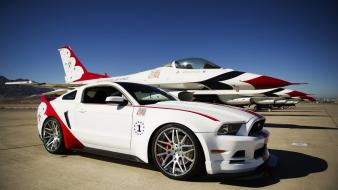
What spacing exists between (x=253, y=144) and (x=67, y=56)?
2249 centimetres

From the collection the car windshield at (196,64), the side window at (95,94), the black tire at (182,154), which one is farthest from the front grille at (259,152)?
the car windshield at (196,64)

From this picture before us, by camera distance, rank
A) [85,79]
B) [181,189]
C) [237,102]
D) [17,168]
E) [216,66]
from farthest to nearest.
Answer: [85,79] → [237,102] → [216,66] → [17,168] → [181,189]

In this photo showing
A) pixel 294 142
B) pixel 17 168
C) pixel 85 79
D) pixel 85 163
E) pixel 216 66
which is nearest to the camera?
pixel 17 168

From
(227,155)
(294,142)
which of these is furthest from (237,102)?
(227,155)

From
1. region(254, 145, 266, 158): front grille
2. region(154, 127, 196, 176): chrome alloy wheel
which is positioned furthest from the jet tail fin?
region(254, 145, 266, 158): front grille

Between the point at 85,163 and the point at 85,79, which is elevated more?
the point at 85,79

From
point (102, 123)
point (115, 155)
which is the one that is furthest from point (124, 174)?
point (102, 123)

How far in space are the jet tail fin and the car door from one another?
1714 centimetres

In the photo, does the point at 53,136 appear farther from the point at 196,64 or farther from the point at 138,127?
the point at 196,64

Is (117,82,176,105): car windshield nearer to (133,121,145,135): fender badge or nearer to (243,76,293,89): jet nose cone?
(133,121,145,135): fender badge

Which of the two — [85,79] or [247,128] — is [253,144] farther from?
[85,79]

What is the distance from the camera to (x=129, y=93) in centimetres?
419

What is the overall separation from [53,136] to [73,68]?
18.6 m

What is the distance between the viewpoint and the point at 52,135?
500cm
